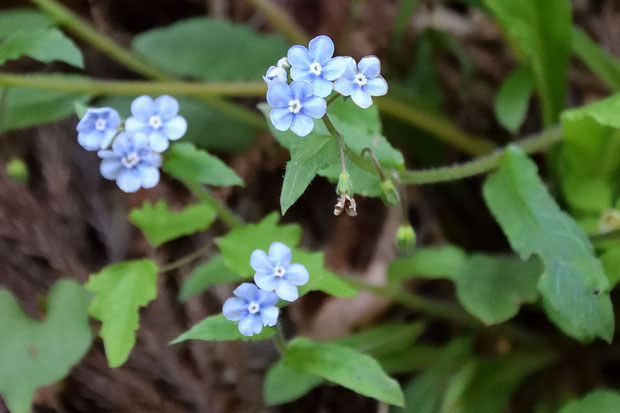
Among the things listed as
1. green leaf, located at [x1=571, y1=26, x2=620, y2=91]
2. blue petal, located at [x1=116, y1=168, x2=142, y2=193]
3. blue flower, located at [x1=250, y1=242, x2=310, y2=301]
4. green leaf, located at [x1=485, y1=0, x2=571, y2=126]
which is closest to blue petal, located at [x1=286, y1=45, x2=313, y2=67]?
blue flower, located at [x1=250, y1=242, x2=310, y2=301]

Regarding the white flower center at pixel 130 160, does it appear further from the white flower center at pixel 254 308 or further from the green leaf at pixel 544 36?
the green leaf at pixel 544 36

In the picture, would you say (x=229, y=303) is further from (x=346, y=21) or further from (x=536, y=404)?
(x=346, y=21)

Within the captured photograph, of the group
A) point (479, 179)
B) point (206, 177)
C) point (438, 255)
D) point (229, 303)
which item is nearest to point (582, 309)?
point (438, 255)

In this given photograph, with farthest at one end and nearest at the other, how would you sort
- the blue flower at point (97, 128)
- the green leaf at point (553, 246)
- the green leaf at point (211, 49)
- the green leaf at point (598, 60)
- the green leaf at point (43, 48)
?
the green leaf at point (211, 49) → the green leaf at point (598, 60) → the green leaf at point (43, 48) → the green leaf at point (553, 246) → the blue flower at point (97, 128)

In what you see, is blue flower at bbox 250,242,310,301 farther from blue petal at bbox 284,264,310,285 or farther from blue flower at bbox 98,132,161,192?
blue flower at bbox 98,132,161,192

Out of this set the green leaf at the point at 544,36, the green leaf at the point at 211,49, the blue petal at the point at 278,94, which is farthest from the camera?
the green leaf at the point at 211,49

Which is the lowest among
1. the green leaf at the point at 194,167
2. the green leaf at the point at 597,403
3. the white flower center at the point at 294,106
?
the green leaf at the point at 597,403

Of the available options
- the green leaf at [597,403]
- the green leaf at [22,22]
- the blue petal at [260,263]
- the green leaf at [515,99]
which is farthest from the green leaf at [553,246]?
the green leaf at [22,22]
